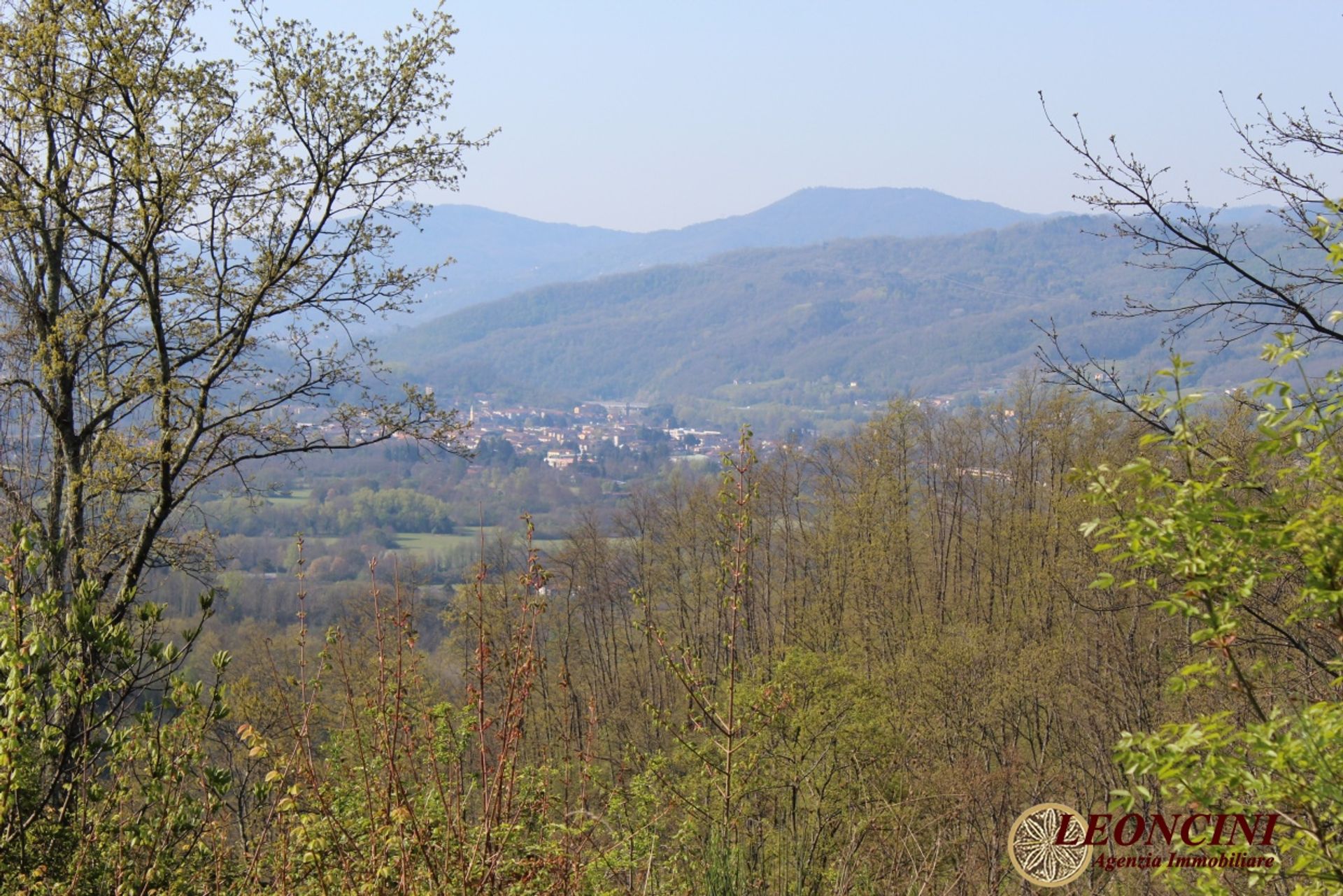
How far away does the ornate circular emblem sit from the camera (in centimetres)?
399

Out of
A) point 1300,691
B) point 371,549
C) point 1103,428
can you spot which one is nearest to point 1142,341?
point 371,549

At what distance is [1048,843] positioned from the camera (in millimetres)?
4047

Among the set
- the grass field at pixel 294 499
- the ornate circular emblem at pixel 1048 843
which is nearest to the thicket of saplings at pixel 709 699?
the ornate circular emblem at pixel 1048 843

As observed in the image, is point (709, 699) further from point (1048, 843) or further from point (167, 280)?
point (167, 280)

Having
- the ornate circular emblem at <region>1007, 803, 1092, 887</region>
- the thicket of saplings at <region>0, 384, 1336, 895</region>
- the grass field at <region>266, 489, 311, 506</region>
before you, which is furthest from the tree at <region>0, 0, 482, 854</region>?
the grass field at <region>266, 489, 311, 506</region>

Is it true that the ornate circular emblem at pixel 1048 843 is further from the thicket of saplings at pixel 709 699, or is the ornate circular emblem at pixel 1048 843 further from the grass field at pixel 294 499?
the grass field at pixel 294 499

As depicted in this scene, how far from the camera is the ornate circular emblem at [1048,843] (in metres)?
3.99

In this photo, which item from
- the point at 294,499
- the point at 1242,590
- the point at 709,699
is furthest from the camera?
the point at 294,499

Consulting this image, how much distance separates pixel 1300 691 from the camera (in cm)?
834

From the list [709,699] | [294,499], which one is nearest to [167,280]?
[709,699]

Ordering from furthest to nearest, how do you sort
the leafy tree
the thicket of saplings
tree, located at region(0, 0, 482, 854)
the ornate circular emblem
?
1. tree, located at region(0, 0, 482, 854)
2. the ornate circular emblem
3. the thicket of saplings
4. the leafy tree

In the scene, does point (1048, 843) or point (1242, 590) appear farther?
point (1048, 843)

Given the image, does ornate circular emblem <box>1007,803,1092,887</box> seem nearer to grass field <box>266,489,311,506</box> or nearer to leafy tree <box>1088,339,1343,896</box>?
leafy tree <box>1088,339,1343,896</box>

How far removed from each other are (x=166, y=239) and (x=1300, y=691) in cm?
1017
